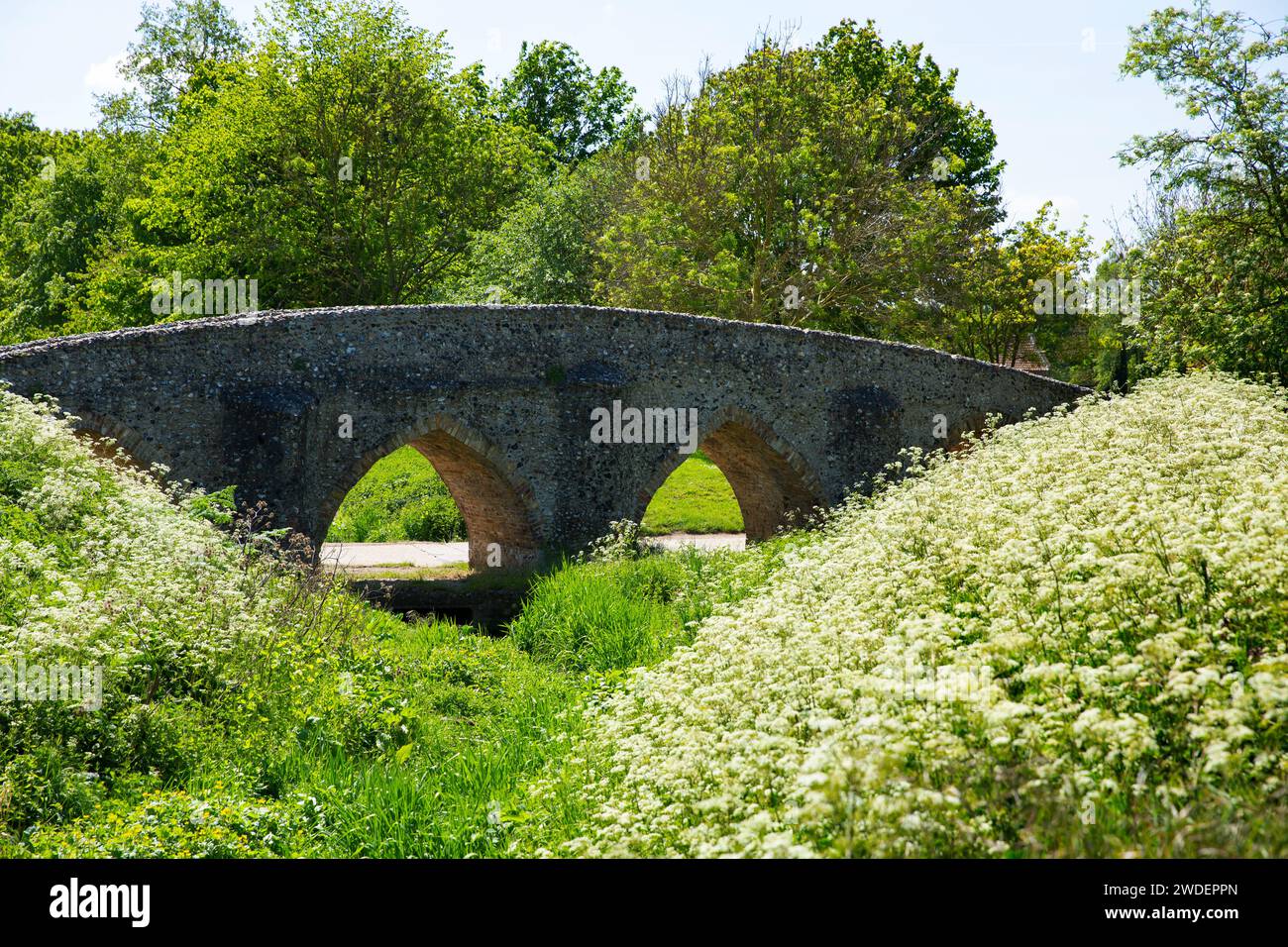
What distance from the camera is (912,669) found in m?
4.68

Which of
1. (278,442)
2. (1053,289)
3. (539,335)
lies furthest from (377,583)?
(1053,289)

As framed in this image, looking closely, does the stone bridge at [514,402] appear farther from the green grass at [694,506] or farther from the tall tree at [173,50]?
the tall tree at [173,50]

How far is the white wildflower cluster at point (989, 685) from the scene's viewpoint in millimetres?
3582

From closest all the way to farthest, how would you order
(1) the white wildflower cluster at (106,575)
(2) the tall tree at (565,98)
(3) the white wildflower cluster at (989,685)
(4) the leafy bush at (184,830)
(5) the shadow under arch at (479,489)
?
(3) the white wildflower cluster at (989,685) < (4) the leafy bush at (184,830) < (1) the white wildflower cluster at (106,575) < (5) the shadow under arch at (479,489) < (2) the tall tree at (565,98)

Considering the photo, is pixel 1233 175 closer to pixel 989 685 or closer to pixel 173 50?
pixel 989 685

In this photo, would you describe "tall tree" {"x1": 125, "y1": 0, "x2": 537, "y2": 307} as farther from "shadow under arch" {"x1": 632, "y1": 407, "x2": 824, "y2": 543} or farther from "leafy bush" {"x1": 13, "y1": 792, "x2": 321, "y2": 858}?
"leafy bush" {"x1": 13, "y1": 792, "x2": 321, "y2": 858}

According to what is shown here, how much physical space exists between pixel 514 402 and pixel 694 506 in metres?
8.71

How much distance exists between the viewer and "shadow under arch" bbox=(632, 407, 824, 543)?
16609mm

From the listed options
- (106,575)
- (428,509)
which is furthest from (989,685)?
(428,509)

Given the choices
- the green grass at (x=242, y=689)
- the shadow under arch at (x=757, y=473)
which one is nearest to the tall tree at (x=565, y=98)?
the shadow under arch at (x=757, y=473)

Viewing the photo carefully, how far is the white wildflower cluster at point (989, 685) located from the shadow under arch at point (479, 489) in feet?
24.9

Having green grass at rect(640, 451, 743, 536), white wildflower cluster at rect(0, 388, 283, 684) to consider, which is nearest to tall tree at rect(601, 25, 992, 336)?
green grass at rect(640, 451, 743, 536)

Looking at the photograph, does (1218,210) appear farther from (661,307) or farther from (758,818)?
(758,818)

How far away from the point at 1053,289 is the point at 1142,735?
89.0ft
